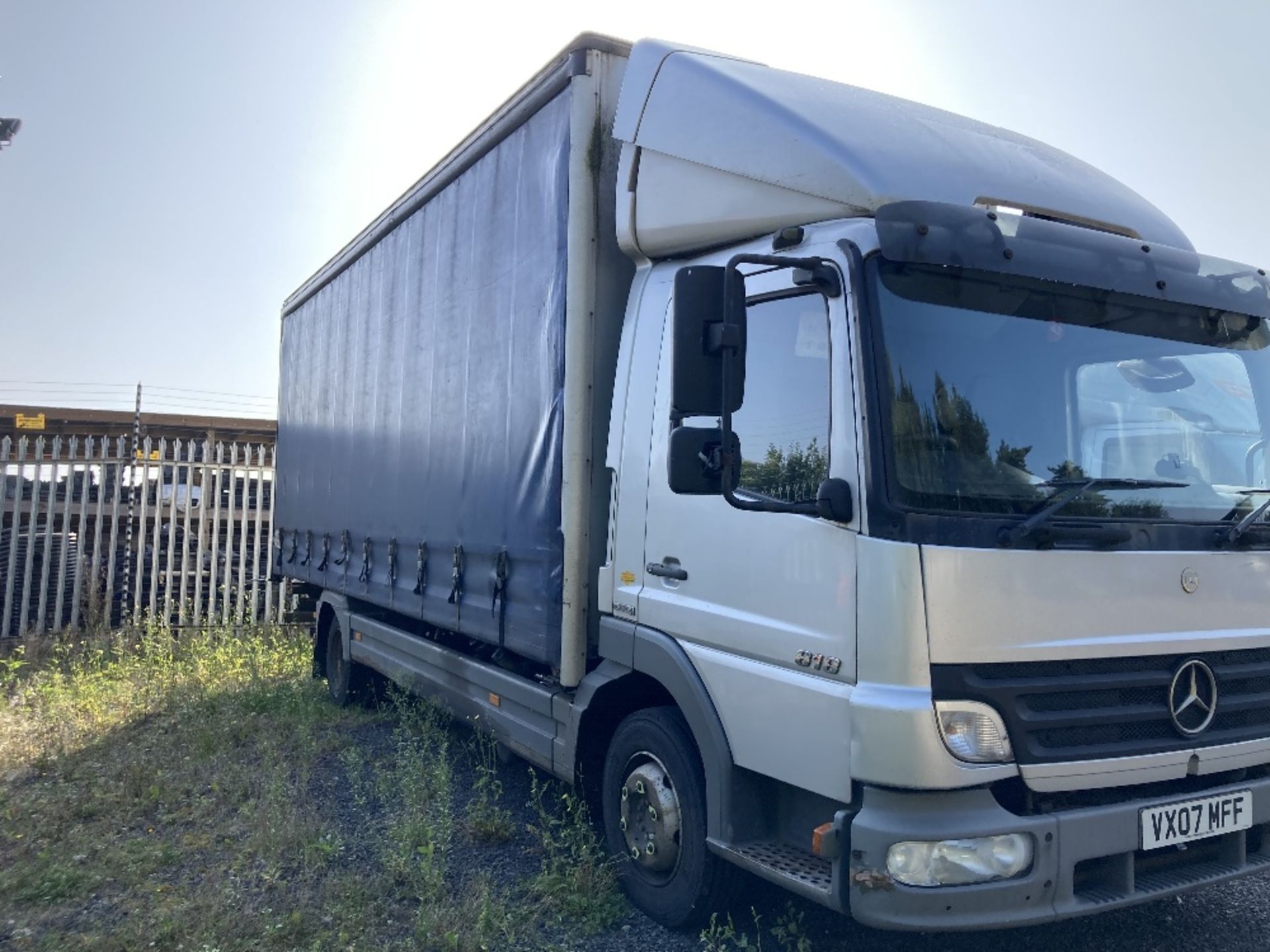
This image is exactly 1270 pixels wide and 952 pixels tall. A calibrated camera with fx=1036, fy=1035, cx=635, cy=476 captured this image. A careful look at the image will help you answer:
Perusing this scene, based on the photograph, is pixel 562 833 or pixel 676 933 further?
pixel 562 833

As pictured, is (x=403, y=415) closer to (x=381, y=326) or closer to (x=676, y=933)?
(x=381, y=326)

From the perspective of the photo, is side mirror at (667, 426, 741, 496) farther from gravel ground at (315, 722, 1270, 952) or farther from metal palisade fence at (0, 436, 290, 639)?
metal palisade fence at (0, 436, 290, 639)

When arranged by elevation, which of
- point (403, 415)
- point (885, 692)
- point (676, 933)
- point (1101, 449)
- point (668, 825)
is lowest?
point (676, 933)

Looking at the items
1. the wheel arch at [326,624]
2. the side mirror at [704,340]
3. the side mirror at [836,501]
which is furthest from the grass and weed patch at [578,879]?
the wheel arch at [326,624]

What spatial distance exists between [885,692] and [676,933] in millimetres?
1545

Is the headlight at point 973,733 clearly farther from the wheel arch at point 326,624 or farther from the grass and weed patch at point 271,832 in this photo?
the wheel arch at point 326,624

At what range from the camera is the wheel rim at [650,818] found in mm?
3910

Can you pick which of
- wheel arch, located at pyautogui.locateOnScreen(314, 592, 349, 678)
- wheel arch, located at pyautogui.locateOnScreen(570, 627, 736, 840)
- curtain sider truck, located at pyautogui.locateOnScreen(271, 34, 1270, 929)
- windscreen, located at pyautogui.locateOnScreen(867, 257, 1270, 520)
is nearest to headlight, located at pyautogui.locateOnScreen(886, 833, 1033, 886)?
curtain sider truck, located at pyautogui.locateOnScreen(271, 34, 1270, 929)

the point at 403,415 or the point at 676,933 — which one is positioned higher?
the point at 403,415

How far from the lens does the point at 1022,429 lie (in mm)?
3240

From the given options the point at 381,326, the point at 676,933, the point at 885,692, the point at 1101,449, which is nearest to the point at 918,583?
the point at 885,692

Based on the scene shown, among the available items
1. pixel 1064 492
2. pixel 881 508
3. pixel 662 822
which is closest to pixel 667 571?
pixel 662 822

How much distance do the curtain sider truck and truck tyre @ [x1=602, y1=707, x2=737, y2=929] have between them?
0.01 meters

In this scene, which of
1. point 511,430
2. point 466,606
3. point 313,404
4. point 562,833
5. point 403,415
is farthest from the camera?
point 313,404
